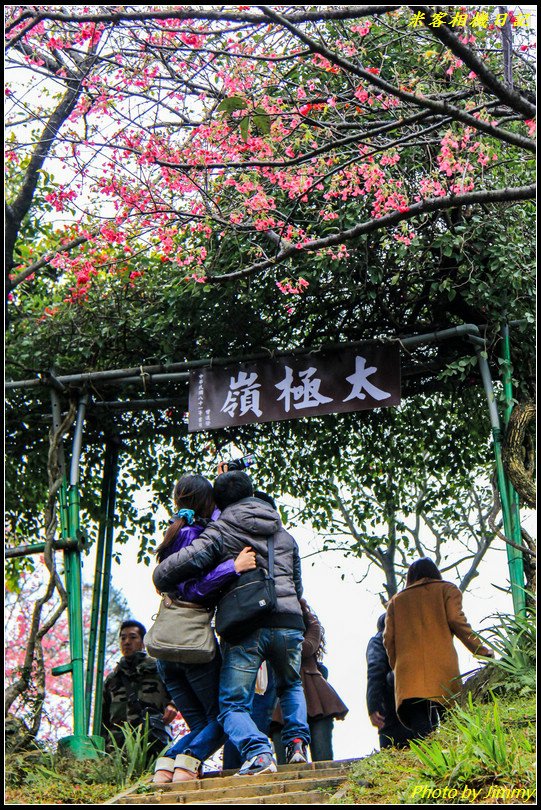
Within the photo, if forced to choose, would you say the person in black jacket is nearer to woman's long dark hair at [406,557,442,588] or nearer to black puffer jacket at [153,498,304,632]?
woman's long dark hair at [406,557,442,588]

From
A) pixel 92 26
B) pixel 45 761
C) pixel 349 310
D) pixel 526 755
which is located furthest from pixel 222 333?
pixel 526 755

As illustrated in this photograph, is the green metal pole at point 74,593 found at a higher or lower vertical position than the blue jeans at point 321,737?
higher

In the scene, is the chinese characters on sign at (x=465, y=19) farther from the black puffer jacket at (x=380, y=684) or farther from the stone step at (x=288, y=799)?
the black puffer jacket at (x=380, y=684)

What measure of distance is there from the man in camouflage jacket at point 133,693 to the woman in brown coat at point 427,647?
172 centimetres

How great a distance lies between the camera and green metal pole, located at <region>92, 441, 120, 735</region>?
838 centimetres

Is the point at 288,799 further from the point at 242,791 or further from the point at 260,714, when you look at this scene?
the point at 260,714

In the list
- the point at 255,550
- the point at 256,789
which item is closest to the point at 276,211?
the point at 255,550

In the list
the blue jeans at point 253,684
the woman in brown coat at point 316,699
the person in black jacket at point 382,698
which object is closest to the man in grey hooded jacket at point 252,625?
the blue jeans at point 253,684

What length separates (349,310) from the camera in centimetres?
813

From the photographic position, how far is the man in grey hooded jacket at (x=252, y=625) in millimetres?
5137

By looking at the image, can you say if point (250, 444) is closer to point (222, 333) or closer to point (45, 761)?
point (222, 333)

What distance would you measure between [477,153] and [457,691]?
3369 millimetres

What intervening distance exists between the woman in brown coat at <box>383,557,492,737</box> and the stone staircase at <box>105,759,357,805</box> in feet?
2.47

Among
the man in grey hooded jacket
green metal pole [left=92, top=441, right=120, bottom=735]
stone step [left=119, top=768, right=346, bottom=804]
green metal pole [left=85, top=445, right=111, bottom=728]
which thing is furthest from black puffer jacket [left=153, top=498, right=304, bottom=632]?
green metal pole [left=92, top=441, right=120, bottom=735]
